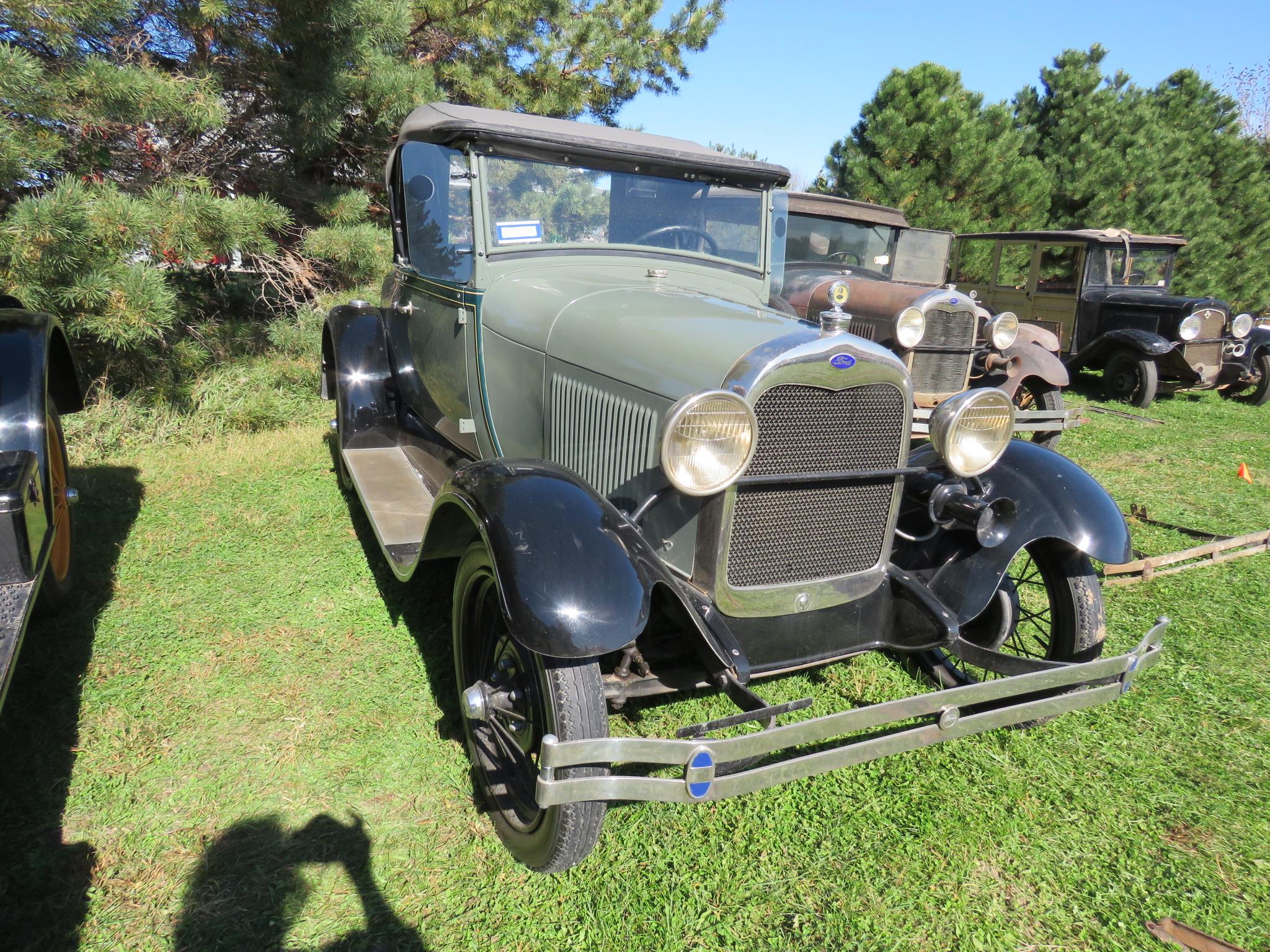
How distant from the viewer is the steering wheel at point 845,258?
326 inches

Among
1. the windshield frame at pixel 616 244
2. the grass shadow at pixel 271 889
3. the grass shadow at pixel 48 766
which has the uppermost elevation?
the windshield frame at pixel 616 244

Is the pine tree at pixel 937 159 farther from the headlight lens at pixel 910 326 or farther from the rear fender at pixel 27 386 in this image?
the rear fender at pixel 27 386

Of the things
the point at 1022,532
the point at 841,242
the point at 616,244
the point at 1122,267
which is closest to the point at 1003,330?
the point at 841,242

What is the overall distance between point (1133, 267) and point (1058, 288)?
3.06ft

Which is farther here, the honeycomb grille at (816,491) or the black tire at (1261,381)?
the black tire at (1261,381)

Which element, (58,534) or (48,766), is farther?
(58,534)

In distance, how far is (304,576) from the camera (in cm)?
389

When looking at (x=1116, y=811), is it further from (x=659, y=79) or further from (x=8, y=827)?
(x=659, y=79)

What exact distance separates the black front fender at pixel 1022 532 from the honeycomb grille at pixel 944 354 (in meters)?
4.01

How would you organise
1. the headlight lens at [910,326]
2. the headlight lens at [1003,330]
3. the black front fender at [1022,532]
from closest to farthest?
the black front fender at [1022,532] → the headlight lens at [910,326] → the headlight lens at [1003,330]

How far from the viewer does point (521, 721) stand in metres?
2.25

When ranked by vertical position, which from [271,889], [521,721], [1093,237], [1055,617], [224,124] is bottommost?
[271,889]

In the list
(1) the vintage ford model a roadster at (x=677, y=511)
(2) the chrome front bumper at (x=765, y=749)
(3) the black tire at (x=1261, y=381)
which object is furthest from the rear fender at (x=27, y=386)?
(3) the black tire at (x=1261, y=381)

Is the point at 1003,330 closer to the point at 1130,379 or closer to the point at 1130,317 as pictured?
the point at 1130,379
